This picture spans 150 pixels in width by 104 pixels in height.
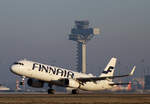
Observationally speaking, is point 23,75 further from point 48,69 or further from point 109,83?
point 109,83

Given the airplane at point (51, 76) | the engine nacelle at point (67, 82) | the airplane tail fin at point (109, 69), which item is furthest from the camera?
the airplane tail fin at point (109, 69)

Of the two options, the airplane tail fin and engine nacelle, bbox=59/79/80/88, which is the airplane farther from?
the airplane tail fin

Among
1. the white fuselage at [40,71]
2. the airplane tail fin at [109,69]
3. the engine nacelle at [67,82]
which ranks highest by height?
the airplane tail fin at [109,69]

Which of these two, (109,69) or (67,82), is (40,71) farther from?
(109,69)

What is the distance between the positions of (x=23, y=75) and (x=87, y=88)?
1448 centimetres

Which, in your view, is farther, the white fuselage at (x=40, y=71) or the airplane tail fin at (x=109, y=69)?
the airplane tail fin at (x=109, y=69)

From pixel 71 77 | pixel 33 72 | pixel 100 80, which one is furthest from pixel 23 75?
pixel 100 80

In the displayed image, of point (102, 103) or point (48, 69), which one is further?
point (48, 69)

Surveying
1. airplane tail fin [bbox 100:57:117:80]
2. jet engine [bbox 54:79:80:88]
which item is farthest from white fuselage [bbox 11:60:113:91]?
airplane tail fin [bbox 100:57:117:80]

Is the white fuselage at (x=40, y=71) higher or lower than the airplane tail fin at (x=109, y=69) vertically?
lower

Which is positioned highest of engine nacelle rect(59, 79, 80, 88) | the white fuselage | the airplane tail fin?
the airplane tail fin

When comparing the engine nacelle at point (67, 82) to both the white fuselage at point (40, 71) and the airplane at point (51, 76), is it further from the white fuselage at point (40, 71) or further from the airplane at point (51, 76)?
the white fuselage at point (40, 71)

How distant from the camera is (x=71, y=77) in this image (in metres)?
87.0

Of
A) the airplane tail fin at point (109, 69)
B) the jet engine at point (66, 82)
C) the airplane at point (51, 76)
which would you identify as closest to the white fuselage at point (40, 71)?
the airplane at point (51, 76)
